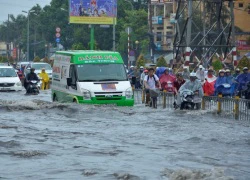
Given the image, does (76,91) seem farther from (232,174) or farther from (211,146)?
(232,174)

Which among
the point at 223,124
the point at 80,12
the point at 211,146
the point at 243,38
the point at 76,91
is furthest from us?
the point at 243,38

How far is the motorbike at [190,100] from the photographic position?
2764 centimetres

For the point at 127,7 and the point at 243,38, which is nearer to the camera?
the point at 243,38

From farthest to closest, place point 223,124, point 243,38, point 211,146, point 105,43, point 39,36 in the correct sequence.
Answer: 1. point 39,36
2. point 105,43
3. point 243,38
4. point 223,124
5. point 211,146

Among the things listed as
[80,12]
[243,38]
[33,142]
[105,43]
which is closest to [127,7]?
[105,43]

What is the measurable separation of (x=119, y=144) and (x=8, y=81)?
28086 mm

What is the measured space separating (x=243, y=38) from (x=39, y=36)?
76.3 meters

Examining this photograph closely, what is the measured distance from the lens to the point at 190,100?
2775 cm

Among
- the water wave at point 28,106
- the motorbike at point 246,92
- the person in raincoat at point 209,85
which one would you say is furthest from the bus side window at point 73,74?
the motorbike at point 246,92

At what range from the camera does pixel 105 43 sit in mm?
107938

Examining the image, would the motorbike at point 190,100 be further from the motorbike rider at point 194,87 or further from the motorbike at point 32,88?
the motorbike at point 32,88

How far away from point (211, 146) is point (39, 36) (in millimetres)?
142712

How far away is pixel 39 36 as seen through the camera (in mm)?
159875

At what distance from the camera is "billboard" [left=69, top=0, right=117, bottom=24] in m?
73.9
